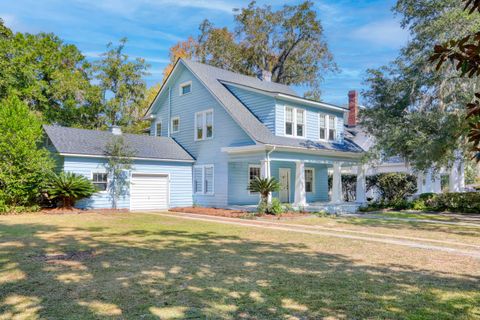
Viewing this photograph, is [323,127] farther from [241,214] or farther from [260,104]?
[241,214]

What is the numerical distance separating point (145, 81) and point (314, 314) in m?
31.5

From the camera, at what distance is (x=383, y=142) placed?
19016mm

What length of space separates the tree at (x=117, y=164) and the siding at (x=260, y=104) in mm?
6934

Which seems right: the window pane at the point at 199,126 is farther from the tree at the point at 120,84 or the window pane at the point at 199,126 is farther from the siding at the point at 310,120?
the tree at the point at 120,84

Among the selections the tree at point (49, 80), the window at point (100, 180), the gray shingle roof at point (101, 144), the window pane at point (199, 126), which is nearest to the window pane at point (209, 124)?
the window pane at point (199, 126)

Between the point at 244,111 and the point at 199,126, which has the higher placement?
the point at 244,111

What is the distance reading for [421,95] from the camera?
19.3 metres

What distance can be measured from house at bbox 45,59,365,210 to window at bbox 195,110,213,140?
0.06 meters

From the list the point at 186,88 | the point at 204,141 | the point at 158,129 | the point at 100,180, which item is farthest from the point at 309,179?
the point at 100,180

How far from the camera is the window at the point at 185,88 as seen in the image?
2291cm

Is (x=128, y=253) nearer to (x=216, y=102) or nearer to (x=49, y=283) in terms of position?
(x=49, y=283)

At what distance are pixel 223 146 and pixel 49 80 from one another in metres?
20.8

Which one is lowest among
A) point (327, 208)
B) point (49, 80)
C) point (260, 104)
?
point (327, 208)

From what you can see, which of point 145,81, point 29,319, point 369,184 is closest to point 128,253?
point 29,319
